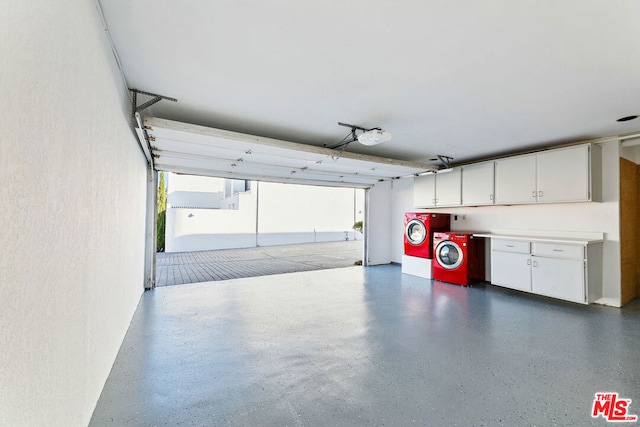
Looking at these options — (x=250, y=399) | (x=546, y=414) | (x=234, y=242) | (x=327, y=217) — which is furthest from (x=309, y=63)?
(x=327, y=217)

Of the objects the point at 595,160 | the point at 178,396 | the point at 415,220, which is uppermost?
the point at 595,160

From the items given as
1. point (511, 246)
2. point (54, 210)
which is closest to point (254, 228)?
point (511, 246)

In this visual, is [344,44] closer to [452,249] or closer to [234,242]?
[452,249]

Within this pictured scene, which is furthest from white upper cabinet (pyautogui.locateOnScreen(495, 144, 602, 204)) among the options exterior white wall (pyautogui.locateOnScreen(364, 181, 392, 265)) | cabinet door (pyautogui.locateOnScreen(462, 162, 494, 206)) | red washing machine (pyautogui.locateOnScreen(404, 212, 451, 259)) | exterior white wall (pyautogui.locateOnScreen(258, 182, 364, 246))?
exterior white wall (pyautogui.locateOnScreen(258, 182, 364, 246))

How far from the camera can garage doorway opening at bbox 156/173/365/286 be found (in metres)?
7.94

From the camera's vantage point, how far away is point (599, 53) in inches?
81.4

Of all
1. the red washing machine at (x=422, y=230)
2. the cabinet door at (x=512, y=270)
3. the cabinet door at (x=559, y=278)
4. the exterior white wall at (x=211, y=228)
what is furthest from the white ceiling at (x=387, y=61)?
the exterior white wall at (x=211, y=228)

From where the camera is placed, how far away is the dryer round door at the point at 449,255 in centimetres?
525

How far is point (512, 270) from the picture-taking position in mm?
4566

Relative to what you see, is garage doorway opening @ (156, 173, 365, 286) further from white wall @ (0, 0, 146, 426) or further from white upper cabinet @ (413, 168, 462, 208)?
white wall @ (0, 0, 146, 426)

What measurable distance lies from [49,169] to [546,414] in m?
3.01

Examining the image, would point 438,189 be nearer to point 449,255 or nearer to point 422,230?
point 422,230

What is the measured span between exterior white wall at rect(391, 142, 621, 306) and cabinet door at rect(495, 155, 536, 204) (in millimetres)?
494

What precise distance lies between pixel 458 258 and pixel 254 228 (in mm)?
9599
